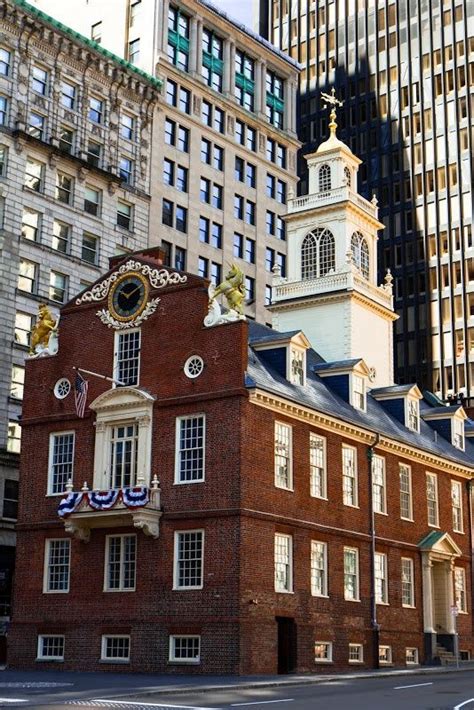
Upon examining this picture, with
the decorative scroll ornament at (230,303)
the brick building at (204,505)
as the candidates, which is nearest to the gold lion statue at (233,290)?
the decorative scroll ornament at (230,303)

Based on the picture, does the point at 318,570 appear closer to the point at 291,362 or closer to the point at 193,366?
the point at 291,362

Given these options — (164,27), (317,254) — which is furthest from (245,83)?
(317,254)

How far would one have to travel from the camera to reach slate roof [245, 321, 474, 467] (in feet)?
133

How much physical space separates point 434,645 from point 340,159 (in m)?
25.4

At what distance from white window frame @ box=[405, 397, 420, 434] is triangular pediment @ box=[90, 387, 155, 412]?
54.3ft

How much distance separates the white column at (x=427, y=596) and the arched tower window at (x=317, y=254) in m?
15.9

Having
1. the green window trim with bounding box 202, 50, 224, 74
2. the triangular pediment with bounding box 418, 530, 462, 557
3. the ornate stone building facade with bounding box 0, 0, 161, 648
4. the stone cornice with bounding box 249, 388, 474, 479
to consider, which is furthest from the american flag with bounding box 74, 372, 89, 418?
the green window trim with bounding box 202, 50, 224, 74

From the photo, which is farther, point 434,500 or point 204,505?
point 434,500

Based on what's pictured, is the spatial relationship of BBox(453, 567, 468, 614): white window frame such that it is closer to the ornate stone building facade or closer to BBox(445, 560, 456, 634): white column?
BBox(445, 560, 456, 634): white column

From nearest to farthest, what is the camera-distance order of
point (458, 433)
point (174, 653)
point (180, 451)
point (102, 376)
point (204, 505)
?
point (174, 653) → point (204, 505) → point (180, 451) → point (102, 376) → point (458, 433)

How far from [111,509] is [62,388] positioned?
6.74 metres

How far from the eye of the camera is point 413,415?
5291cm

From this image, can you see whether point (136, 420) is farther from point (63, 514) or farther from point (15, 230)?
point (15, 230)

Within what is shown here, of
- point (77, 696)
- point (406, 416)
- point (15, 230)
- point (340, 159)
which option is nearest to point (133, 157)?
point (15, 230)
